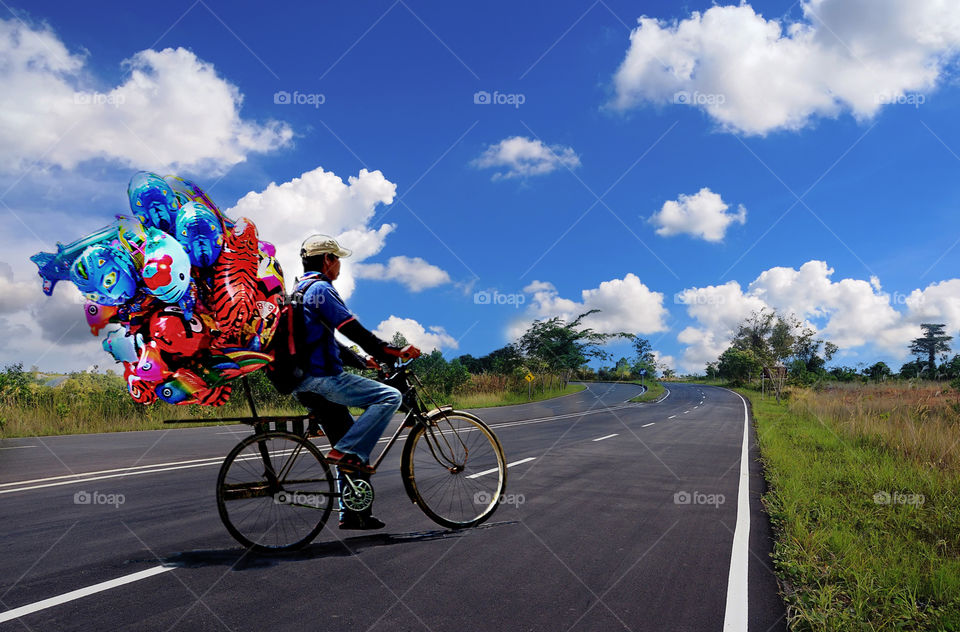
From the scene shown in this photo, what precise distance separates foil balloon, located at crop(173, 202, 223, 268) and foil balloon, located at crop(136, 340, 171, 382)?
2.52 ft

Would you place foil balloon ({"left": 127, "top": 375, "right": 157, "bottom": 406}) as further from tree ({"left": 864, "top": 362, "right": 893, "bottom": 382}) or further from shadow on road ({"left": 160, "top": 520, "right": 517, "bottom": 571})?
tree ({"left": 864, "top": 362, "right": 893, "bottom": 382})

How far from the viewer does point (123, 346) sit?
3.78 m

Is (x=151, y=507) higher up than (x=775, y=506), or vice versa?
(x=151, y=507)

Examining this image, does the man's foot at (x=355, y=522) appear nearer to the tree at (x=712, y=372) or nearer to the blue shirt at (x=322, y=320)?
the blue shirt at (x=322, y=320)

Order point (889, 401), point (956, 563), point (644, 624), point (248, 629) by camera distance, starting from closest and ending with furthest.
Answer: point (248, 629) → point (644, 624) → point (956, 563) → point (889, 401)

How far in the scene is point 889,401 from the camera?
61.6ft

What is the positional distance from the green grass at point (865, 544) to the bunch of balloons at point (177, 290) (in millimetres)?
4062

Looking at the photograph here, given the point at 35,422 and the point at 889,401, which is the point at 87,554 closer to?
the point at 35,422

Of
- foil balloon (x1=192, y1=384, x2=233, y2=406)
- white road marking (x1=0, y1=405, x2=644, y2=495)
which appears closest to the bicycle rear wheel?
foil balloon (x1=192, y1=384, x2=233, y2=406)

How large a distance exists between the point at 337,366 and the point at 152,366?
1.13 meters

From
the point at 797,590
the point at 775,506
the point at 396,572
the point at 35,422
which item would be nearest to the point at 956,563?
the point at 797,590

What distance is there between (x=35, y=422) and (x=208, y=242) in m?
14.1

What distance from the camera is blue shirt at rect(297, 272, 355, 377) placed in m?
3.77

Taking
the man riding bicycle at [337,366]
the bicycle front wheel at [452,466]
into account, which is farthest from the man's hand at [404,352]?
the bicycle front wheel at [452,466]
